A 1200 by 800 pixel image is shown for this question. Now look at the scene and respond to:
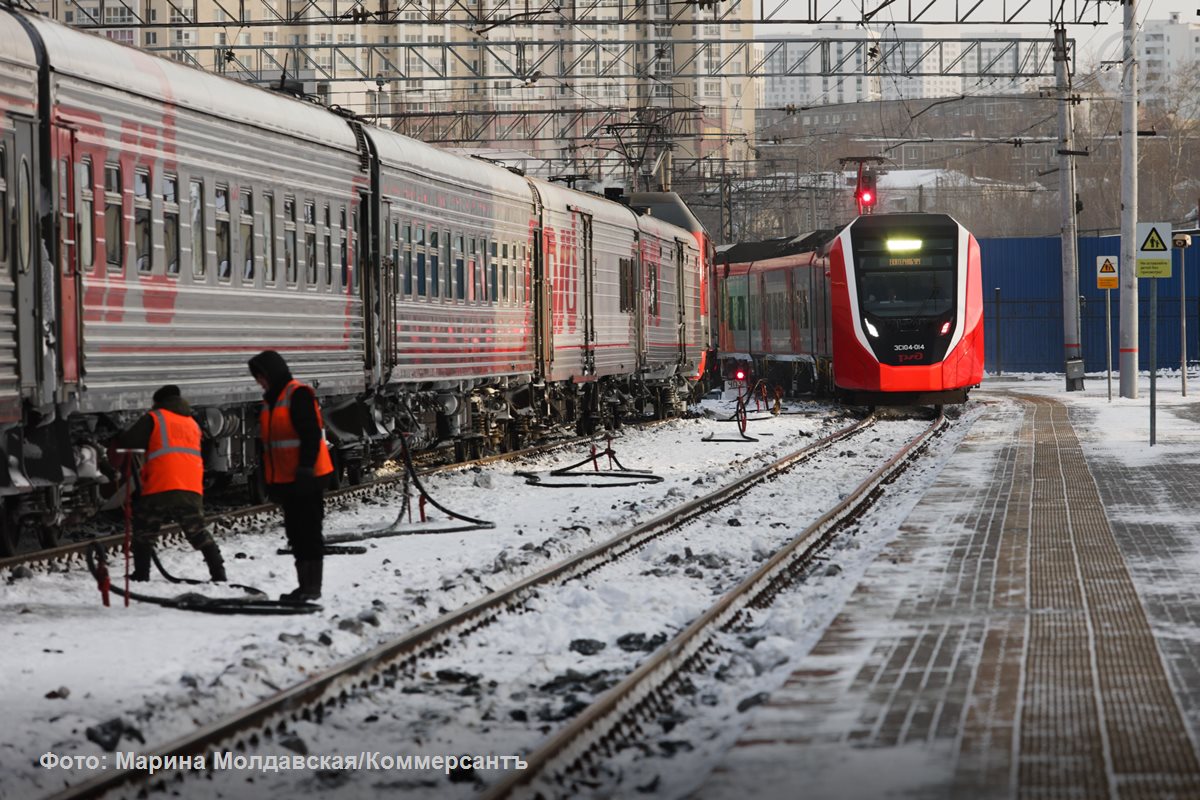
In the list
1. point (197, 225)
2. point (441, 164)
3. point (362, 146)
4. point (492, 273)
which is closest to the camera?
point (197, 225)

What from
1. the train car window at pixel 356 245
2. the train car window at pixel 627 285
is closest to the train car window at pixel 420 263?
the train car window at pixel 356 245

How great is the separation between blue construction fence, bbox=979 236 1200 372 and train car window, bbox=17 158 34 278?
47138 mm

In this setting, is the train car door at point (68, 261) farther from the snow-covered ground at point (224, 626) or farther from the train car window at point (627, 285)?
the train car window at point (627, 285)

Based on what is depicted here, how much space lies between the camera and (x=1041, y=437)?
26031mm

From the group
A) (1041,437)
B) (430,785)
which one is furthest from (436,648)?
(1041,437)

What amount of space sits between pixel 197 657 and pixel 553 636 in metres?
1.86

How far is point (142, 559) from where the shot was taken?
11875 millimetres

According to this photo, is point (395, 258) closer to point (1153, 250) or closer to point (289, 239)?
point (289, 239)

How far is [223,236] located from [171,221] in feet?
3.34

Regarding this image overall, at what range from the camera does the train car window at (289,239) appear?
643 inches

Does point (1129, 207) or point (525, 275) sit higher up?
point (1129, 207)

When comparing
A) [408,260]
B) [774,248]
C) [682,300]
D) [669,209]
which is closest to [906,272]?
[682,300]

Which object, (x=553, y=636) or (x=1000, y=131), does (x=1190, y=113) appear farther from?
(x=553, y=636)

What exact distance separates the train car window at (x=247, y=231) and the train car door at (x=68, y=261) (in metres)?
3.08
